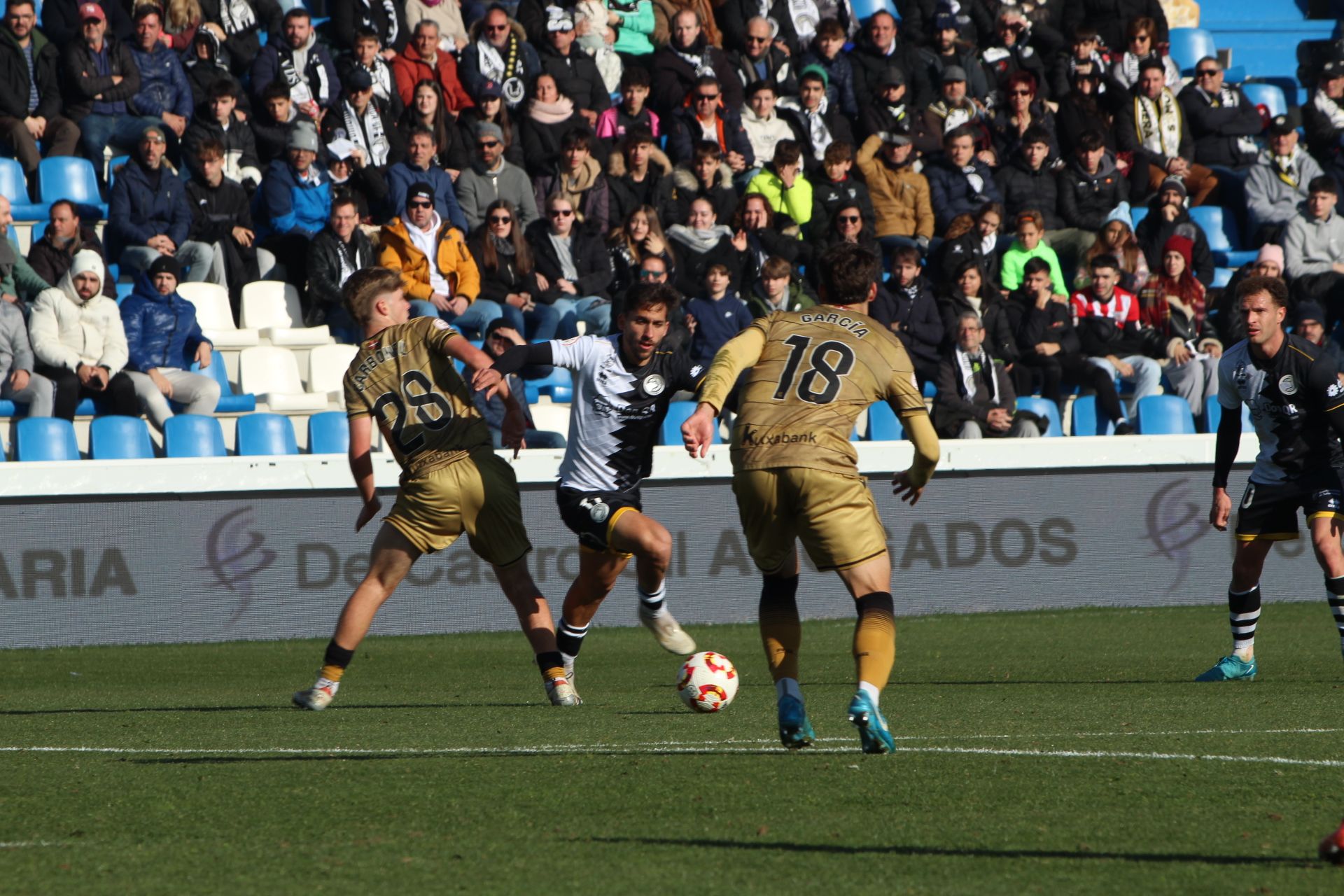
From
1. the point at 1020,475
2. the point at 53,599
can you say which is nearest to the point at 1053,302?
the point at 1020,475

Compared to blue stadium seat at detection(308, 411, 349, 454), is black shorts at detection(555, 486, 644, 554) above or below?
above

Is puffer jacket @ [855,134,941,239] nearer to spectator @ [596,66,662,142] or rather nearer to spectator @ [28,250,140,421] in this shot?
spectator @ [596,66,662,142]

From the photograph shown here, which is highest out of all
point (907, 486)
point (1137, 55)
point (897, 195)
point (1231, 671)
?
point (1137, 55)

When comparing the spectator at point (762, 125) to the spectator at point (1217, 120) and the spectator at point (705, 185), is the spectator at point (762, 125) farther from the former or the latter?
the spectator at point (1217, 120)

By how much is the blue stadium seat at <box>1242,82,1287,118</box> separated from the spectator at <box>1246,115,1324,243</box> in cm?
255

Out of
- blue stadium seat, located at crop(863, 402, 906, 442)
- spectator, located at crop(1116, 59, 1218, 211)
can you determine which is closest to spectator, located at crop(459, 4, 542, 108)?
blue stadium seat, located at crop(863, 402, 906, 442)

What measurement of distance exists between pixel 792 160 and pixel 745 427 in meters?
10.7

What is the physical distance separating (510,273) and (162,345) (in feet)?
10.3

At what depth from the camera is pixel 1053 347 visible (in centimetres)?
1611

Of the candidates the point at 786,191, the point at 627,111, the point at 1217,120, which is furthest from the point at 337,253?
the point at 1217,120

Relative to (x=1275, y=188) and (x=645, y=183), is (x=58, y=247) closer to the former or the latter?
(x=645, y=183)

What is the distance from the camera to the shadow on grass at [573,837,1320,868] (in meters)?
4.13

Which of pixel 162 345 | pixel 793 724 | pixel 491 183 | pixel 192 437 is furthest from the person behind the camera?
pixel 491 183

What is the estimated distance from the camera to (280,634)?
42.5 feet
